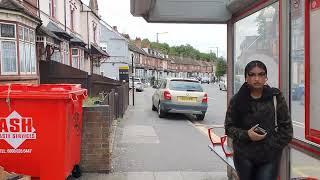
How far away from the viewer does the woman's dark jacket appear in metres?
3.85

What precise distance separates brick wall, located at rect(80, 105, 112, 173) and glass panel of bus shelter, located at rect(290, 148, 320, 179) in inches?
129

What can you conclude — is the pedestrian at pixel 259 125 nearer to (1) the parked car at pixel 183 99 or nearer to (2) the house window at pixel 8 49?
(1) the parked car at pixel 183 99

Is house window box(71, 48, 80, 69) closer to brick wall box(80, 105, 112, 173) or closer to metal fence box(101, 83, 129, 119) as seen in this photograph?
metal fence box(101, 83, 129, 119)

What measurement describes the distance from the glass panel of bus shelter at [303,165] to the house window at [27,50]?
15.6m

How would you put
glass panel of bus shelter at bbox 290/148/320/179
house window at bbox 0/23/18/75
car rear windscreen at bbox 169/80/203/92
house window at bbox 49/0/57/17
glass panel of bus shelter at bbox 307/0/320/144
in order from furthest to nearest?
house window at bbox 49/0/57/17 → house window at bbox 0/23/18/75 → car rear windscreen at bbox 169/80/203/92 → glass panel of bus shelter at bbox 290/148/320/179 → glass panel of bus shelter at bbox 307/0/320/144

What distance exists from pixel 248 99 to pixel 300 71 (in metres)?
0.54

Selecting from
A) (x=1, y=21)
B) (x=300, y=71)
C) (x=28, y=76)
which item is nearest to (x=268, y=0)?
(x=300, y=71)

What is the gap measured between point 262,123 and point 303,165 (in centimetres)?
70

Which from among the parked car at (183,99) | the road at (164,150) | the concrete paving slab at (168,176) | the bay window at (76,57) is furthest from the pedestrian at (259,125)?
the bay window at (76,57)

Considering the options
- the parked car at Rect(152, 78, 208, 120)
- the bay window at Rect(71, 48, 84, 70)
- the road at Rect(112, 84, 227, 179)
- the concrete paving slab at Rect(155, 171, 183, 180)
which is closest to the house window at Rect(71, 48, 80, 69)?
the bay window at Rect(71, 48, 84, 70)

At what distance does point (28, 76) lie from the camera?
63.7 ft

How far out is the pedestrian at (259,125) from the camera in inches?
152

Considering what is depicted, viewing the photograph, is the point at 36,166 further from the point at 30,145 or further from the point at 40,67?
the point at 40,67

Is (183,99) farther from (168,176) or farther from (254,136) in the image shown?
(254,136)
